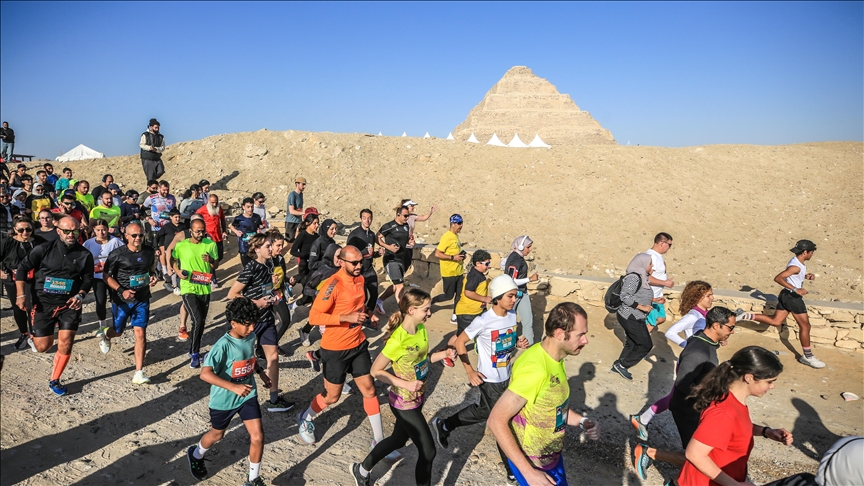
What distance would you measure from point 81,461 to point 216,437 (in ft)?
4.52

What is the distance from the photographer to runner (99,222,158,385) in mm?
5566

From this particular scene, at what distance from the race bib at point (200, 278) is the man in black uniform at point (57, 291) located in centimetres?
109

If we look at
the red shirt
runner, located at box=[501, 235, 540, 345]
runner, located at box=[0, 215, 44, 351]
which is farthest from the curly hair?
runner, located at box=[0, 215, 44, 351]

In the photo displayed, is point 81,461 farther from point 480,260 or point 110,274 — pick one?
point 480,260

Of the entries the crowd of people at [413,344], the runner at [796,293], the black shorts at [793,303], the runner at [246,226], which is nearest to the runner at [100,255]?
the crowd of people at [413,344]

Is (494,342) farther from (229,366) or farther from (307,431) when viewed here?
(229,366)

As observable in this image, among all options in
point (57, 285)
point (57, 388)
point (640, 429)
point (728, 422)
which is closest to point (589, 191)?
point (640, 429)

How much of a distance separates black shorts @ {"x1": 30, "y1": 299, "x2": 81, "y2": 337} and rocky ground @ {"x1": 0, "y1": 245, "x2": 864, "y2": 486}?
2.22ft

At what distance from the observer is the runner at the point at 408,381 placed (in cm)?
365

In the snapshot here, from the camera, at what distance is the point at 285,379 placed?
6.09 metres

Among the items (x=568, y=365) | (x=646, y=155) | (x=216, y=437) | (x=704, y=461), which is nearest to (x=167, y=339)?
(x=216, y=437)

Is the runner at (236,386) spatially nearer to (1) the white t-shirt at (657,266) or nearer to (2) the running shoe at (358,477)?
(2) the running shoe at (358,477)

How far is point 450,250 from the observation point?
7648mm

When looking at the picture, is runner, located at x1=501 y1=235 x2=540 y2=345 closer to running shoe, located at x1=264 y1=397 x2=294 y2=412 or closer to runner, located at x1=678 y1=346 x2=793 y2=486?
running shoe, located at x1=264 y1=397 x2=294 y2=412
